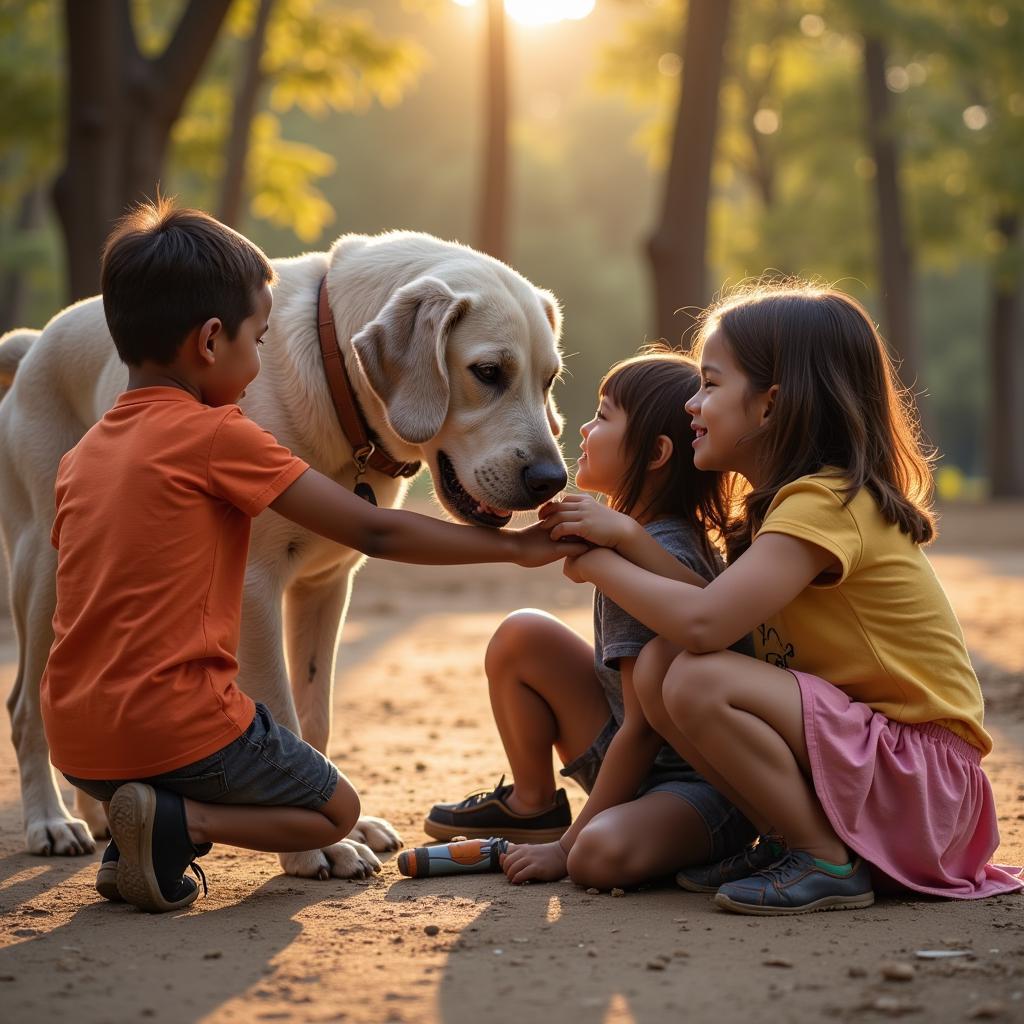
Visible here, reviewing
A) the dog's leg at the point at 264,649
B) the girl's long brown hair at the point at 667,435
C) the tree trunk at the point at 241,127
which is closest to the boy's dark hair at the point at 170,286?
the dog's leg at the point at 264,649

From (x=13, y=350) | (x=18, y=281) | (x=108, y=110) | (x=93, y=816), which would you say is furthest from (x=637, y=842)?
(x=18, y=281)

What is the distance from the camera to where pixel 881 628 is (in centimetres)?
334

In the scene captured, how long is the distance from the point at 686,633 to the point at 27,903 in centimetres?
176

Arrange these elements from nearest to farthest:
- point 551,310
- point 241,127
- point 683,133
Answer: point 551,310 < point 683,133 < point 241,127

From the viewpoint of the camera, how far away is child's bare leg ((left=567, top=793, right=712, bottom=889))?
11.0 feet

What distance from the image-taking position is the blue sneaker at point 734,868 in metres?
3.36

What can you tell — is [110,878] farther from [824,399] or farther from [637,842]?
[824,399]

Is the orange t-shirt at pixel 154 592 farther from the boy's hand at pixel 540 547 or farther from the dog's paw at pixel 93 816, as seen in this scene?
the dog's paw at pixel 93 816

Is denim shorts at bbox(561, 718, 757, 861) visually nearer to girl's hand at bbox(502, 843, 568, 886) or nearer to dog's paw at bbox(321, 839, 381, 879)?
girl's hand at bbox(502, 843, 568, 886)

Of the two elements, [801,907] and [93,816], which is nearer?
[801,907]

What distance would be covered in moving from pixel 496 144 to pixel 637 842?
14545 mm

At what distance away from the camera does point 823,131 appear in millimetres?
25203

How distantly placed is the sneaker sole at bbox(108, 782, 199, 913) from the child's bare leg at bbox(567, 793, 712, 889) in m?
1.02

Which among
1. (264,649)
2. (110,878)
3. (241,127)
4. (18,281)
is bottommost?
(110,878)
